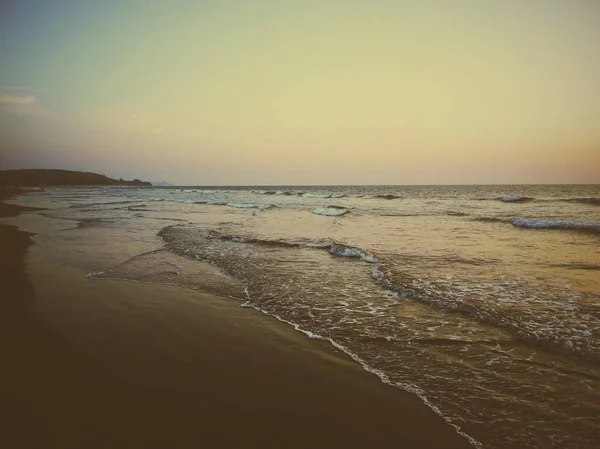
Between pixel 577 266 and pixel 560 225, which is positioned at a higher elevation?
pixel 560 225

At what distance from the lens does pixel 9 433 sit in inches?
127

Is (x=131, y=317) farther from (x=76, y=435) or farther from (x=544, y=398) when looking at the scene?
(x=544, y=398)

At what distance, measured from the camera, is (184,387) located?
412cm

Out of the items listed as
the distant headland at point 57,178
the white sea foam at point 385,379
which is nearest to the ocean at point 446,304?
the white sea foam at point 385,379

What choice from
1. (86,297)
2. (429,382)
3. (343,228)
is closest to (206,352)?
(429,382)

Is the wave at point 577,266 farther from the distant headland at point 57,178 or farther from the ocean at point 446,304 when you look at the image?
the distant headland at point 57,178

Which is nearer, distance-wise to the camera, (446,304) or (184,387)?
(184,387)

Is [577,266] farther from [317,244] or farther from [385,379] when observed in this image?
[385,379]

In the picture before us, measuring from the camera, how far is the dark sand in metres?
3.31

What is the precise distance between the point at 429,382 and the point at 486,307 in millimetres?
3432

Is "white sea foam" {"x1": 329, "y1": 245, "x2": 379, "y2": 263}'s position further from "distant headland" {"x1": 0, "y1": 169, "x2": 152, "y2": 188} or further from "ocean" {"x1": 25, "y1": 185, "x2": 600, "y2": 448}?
"distant headland" {"x1": 0, "y1": 169, "x2": 152, "y2": 188}

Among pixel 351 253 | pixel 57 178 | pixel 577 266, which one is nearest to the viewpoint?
pixel 577 266

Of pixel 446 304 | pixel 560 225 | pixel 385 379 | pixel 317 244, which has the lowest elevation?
pixel 385 379

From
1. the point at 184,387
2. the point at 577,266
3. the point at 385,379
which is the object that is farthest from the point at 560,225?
the point at 184,387
